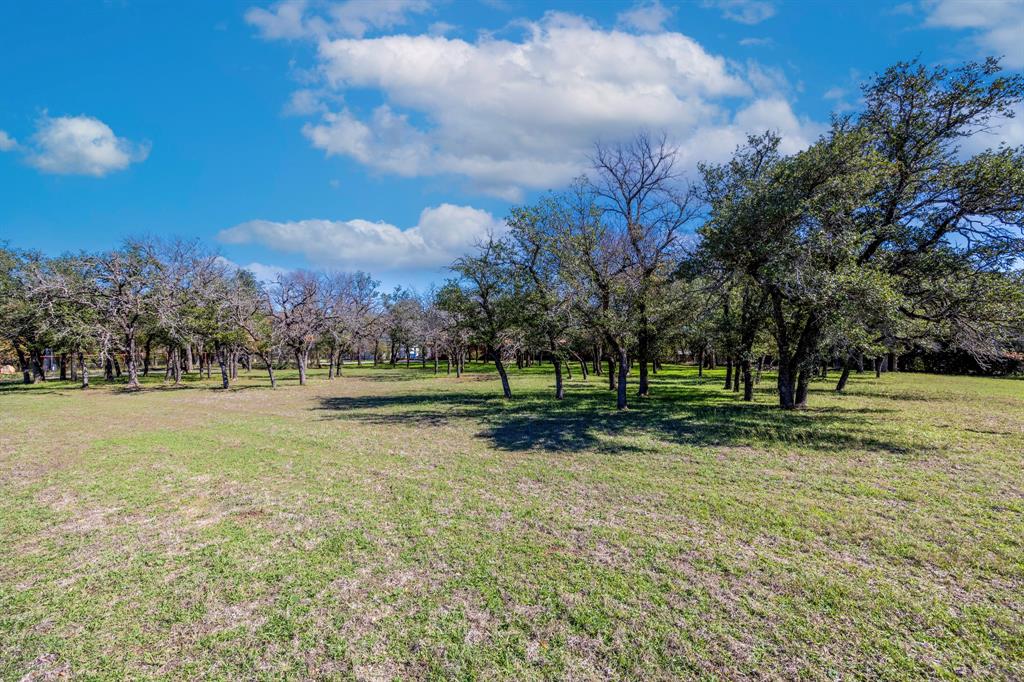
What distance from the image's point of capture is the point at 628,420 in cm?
1620

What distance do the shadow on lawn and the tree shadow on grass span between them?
2 centimetres

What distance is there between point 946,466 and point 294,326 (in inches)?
1514

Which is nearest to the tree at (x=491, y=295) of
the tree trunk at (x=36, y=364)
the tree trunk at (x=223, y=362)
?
the tree trunk at (x=223, y=362)

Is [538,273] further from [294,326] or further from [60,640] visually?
[294,326]

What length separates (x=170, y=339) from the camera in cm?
3397

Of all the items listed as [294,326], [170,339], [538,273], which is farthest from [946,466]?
[170,339]

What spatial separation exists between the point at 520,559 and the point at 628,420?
1139 cm

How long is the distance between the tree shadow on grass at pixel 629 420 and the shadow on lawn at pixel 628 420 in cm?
2

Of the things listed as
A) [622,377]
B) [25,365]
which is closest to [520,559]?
[622,377]

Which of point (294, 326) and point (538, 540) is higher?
point (294, 326)

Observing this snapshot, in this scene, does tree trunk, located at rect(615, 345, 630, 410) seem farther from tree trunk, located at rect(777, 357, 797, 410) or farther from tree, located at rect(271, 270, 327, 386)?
tree, located at rect(271, 270, 327, 386)

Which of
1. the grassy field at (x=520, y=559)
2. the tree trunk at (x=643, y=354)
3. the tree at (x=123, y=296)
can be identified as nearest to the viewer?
the grassy field at (x=520, y=559)

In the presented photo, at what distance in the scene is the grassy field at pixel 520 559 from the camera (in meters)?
3.92

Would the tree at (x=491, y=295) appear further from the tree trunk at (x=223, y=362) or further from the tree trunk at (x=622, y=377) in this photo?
the tree trunk at (x=223, y=362)
